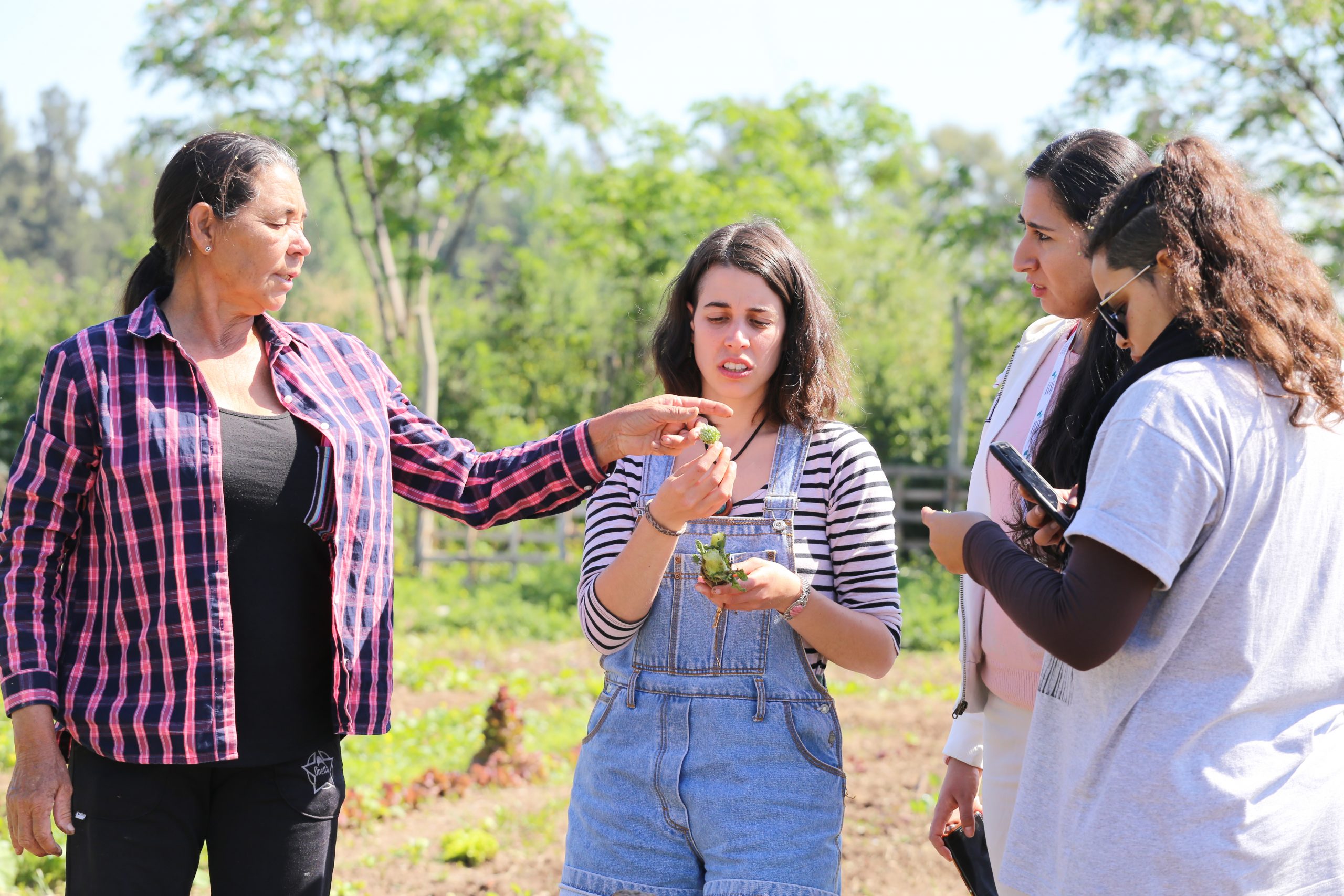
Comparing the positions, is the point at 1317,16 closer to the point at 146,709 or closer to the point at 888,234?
the point at 146,709

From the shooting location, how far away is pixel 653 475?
7.67ft

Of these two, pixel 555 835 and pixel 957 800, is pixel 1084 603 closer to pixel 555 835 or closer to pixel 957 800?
pixel 957 800

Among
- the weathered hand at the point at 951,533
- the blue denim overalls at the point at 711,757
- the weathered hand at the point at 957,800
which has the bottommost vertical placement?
the weathered hand at the point at 957,800

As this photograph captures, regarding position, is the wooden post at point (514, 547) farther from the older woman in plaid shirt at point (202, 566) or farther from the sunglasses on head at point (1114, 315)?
the sunglasses on head at point (1114, 315)

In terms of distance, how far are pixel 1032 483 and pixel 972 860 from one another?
1071 millimetres

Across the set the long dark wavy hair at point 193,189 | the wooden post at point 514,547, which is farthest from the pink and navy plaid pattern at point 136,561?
the wooden post at point 514,547

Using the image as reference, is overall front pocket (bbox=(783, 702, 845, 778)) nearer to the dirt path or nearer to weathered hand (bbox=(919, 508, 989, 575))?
weathered hand (bbox=(919, 508, 989, 575))

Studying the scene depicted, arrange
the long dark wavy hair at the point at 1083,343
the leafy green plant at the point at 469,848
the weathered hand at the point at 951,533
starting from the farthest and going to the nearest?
the leafy green plant at the point at 469,848 → the long dark wavy hair at the point at 1083,343 → the weathered hand at the point at 951,533

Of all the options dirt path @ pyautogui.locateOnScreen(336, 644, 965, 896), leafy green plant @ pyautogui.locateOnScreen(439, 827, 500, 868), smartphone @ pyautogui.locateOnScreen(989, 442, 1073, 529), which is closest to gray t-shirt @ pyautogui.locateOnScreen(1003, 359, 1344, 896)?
smartphone @ pyautogui.locateOnScreen(989, 442, 1073, 529)

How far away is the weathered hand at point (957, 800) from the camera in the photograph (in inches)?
102

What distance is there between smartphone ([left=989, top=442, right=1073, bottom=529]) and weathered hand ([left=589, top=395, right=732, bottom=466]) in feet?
2.06

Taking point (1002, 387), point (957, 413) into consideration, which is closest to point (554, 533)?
point (957, 413)

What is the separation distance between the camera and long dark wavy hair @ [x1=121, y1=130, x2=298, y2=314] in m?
2.27

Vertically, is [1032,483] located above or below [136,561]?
above
